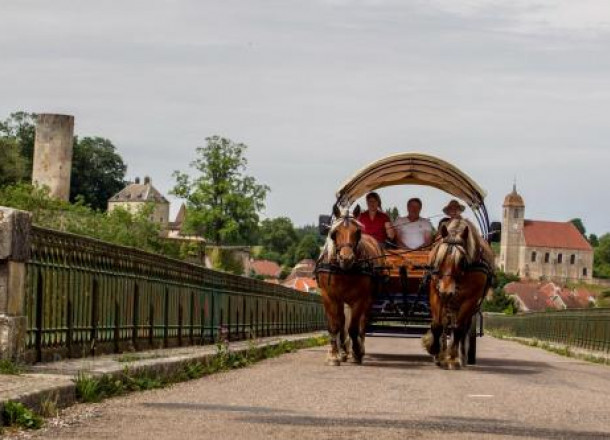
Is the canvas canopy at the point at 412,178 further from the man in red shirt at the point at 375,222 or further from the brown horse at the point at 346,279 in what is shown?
the brown horse at the point at 346,279

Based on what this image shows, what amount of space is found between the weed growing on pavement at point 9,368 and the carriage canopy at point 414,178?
35.6 feet

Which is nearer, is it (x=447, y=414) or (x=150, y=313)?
(x=447, y=414)

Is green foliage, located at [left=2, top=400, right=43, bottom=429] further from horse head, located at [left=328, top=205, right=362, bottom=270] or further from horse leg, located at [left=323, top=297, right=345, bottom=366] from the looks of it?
horse leg, located at [left=323, top=297, right=345, bottom=366]

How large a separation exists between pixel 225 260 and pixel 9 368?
121 m

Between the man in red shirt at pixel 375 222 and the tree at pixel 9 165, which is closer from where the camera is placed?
the man in red shirt at pixel 375 222

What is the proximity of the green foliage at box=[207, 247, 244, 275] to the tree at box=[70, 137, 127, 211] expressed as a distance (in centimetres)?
4332

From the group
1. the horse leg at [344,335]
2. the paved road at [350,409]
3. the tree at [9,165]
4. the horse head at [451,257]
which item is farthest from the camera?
the tree at [9,165]

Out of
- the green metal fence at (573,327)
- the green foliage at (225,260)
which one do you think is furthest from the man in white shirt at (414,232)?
the green foliage at (225,260)

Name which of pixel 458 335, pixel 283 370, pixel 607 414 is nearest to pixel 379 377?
pixel 283 370

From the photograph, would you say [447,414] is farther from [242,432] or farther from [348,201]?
[348,201]

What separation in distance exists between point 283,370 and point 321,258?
9.29ft

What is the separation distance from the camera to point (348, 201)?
23875mm

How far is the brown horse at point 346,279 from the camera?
67.0 ft

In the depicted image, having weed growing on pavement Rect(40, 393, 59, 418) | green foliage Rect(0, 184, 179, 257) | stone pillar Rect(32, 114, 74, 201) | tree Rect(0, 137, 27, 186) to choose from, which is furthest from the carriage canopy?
stone pillar Rect(32, 114, 74, 201)
